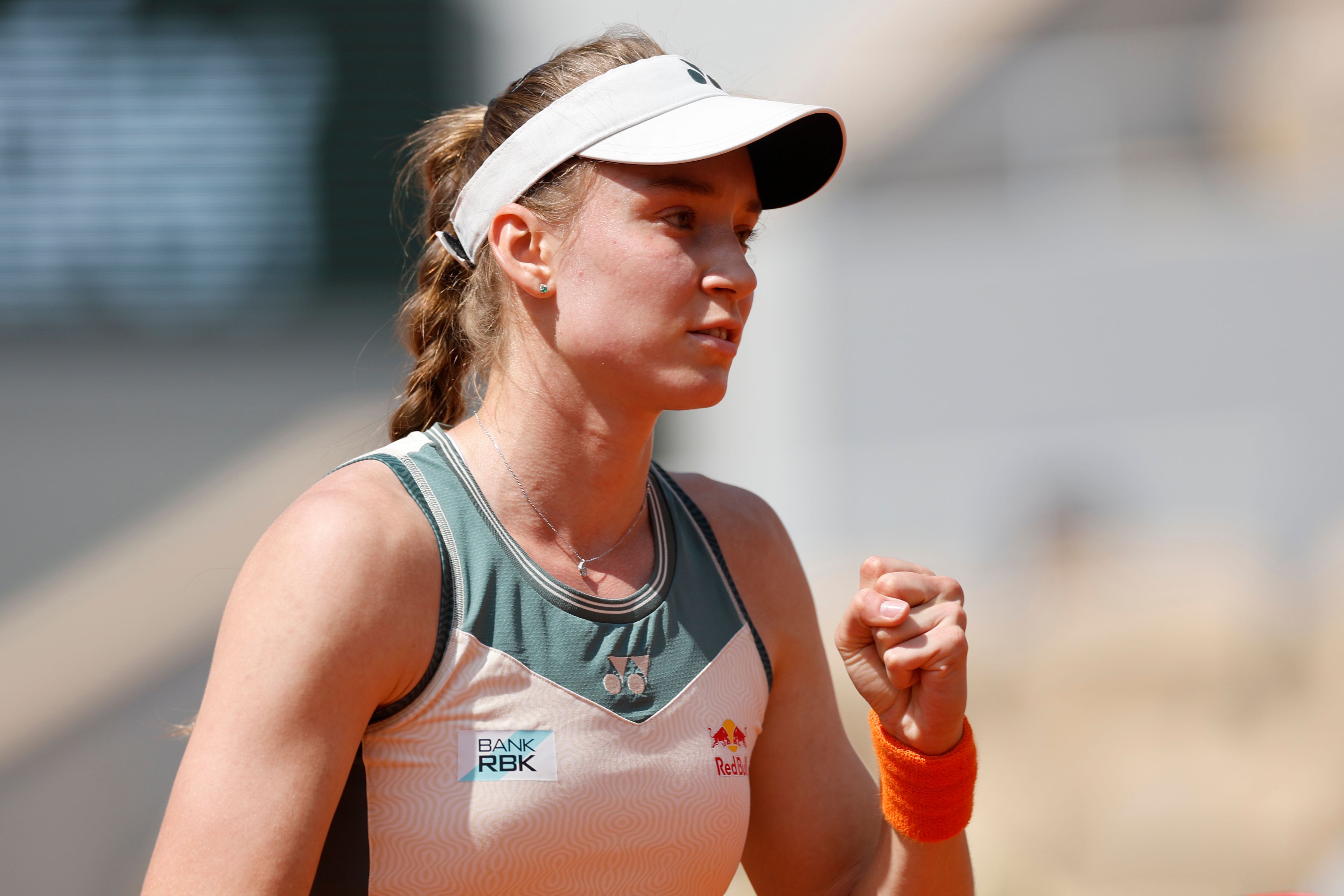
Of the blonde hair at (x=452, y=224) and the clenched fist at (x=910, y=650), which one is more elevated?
the blonde hair at (x=452, y=224)

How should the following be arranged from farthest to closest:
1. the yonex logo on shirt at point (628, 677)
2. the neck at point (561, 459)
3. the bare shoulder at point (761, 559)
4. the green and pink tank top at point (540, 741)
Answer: the bare shoulder at point (761, 559), the neck at point (561, 459), the yonex logo on shirt at point (628, 677), the green and pink tank top at point (540, 741)

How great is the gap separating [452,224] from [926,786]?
3.56 ft

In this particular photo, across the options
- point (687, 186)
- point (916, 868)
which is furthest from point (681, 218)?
point (916, 868)

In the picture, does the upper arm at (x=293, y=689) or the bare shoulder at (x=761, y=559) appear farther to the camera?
the bare shoulder at (x=761, y=559)

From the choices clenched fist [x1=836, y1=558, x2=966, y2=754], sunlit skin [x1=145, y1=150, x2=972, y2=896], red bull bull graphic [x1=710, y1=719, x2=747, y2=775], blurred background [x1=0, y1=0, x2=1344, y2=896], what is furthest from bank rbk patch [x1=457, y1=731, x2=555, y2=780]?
blurred background [x1=0, y1=0, x2=1344, y2=896]

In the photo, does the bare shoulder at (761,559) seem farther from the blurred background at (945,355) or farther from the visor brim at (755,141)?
the blurred background at (945,355)

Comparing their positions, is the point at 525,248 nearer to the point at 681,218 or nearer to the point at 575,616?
the point at 681,218

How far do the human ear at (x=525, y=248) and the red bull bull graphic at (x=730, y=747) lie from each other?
64 cm

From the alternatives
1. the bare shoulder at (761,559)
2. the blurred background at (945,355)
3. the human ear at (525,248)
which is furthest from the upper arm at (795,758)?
the blurred background at (945,355)

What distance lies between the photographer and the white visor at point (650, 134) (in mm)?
1569

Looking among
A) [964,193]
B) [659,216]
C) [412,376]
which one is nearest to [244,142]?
[964,193]

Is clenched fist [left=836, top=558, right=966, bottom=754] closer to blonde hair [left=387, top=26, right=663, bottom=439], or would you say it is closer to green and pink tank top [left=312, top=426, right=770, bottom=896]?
green and pink tank top [left=312, top=426, right=770, bottom=896]

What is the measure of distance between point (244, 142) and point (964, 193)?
12.9 feet

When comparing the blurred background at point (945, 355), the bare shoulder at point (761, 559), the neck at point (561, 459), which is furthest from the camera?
the blurred background at point (945, 355)
